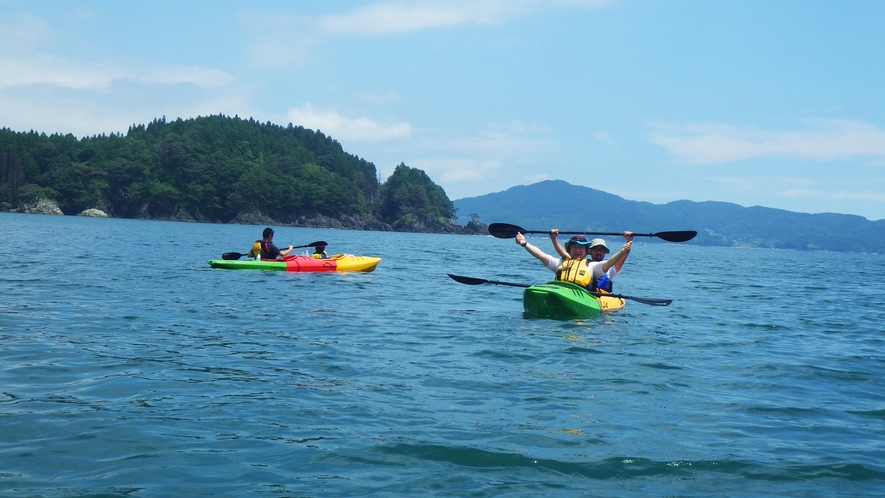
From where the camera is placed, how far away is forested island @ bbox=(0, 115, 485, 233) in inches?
4599

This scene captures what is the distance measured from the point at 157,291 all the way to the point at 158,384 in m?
7.95

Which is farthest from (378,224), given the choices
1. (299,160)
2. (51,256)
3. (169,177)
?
(51,256)

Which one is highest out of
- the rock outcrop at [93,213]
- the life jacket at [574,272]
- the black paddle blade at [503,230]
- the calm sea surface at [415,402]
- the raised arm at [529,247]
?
the rock outcrop at [93,213]

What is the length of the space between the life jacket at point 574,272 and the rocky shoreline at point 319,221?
4427 inches

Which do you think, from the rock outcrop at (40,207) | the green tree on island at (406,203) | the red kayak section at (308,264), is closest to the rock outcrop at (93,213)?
the rock outcrop at (40,207)

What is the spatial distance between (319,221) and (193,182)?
21908 mm

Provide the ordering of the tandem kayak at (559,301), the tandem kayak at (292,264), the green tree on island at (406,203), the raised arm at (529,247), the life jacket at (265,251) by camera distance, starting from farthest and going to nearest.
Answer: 1. the green tree on island at (406,203)
2. the life jacket at (265,251)
3. the tandem kayak at (292,264)
4. the raised arm at (529,247)
5. the tandem kayak at (559,301)

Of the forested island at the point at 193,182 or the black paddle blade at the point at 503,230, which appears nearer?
the black paddle blade at the point at 503,230

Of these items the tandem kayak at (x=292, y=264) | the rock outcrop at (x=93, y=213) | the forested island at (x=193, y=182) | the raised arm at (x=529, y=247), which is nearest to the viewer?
the raised arm at (x=529, y=247)

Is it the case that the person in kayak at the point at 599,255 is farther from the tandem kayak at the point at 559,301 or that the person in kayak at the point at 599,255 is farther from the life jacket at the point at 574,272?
the tandem kayak at the point at 559,301

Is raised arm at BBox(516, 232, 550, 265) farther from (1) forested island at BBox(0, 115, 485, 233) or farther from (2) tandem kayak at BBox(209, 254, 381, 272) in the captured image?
(1) forested island at BBox(0, 115, 485, 233)

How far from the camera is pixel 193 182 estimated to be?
124 meters

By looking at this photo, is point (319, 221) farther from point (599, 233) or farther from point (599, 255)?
point (599, 233)

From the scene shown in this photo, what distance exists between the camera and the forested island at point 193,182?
116812 mm
